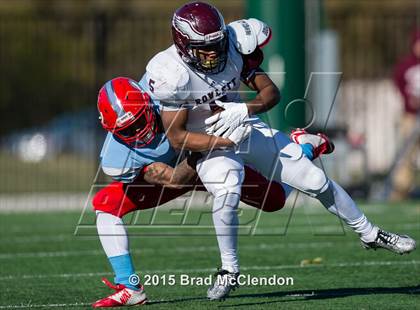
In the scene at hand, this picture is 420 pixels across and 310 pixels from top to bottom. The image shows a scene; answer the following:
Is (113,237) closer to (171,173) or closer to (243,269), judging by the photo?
(171,173)

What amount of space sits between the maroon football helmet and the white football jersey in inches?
3.1

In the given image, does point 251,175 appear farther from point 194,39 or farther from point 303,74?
point 303,74

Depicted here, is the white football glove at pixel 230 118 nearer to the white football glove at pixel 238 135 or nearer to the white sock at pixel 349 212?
the white football glove at pixel 238 135

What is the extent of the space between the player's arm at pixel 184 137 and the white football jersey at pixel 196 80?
52 mm

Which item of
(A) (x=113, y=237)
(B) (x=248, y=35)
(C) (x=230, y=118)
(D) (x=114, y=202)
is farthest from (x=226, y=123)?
(A) (x=113, y=237)

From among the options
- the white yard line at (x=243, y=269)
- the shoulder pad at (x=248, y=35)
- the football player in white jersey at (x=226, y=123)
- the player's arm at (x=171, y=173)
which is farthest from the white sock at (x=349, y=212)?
the white yard line at (x=243, y=269)

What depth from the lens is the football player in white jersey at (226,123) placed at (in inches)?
240

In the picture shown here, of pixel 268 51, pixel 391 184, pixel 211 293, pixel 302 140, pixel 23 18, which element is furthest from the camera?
pixel 23 18

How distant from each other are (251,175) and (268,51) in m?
6.29

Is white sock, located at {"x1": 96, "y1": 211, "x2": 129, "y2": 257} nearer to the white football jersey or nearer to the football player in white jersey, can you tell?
the football player in white jersey

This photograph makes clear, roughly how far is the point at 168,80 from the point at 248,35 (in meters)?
0.63

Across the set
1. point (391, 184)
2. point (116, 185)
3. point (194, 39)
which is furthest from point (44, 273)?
point (391, 184)

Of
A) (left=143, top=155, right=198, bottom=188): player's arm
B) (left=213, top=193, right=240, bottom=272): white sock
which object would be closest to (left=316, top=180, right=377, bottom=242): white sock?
(left=213, top=193, right=240, bottom=272): white sock

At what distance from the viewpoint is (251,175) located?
6691 millimetres
